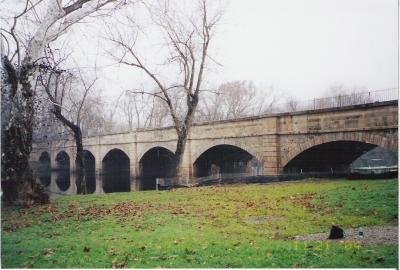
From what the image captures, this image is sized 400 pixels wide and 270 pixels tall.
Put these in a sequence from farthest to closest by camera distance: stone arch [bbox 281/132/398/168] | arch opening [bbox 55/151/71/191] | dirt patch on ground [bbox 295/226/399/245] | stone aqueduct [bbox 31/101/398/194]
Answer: arch opening [bbox 55/151/71/191]
stone aqueduct [bbox 31/101/398/194]
stone arch [bbox 281/132/398/168]
dirt patch on ground [bbox 295/226/399/245]

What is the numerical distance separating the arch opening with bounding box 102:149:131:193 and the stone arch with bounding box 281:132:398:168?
63.8ft

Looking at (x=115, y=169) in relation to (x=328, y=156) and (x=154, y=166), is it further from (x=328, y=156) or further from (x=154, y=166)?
(x=328, y=156)

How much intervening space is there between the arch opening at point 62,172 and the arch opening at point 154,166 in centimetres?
715

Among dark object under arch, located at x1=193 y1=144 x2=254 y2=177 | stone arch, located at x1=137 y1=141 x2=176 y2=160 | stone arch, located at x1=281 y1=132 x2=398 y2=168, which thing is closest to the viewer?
stone arch, located at x1=281 y1=132 x2=398 y2=168

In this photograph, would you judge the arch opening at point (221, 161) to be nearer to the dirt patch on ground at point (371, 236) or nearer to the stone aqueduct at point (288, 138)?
the stone aqueduct at point (288, 138)

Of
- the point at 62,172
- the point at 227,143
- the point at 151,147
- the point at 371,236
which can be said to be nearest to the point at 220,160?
the point at 151,147

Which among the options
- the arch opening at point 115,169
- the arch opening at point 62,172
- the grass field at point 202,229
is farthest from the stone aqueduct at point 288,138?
the arch opening at point 115,169

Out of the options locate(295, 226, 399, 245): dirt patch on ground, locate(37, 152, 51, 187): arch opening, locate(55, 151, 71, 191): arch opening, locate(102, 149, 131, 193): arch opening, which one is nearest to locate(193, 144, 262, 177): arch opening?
locate(102, 149, 131, 193): arch opening

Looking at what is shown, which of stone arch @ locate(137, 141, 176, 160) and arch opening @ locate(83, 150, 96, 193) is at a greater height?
stone arch @ locate(137, 141, 176, 160)

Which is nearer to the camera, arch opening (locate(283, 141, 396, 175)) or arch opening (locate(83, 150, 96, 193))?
arch opening (locate(283, 141, 396, 175))

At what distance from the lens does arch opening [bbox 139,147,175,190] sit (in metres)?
32.8

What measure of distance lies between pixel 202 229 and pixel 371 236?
11.2ft

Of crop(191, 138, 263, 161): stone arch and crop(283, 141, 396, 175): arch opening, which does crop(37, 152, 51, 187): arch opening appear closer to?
crop(191, 138, 263, 161): stone arch

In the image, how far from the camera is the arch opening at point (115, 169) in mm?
35969
